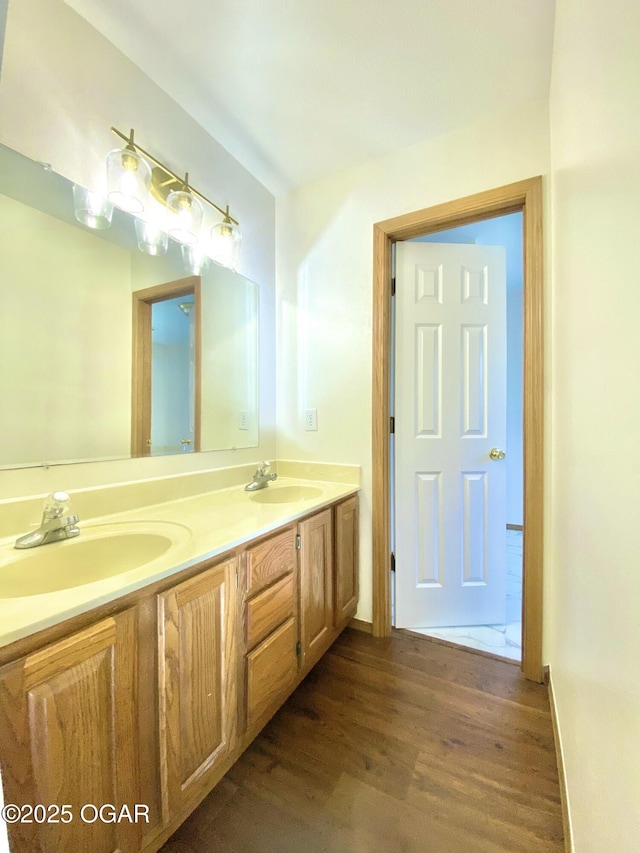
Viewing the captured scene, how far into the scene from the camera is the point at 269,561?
3.59 feet

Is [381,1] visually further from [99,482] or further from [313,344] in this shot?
[99,482]

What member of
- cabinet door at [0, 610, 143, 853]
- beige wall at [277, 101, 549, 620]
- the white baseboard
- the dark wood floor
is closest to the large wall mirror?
beige wall at [277, 101, 549, 620]

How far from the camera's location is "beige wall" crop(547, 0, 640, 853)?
0.47 metres

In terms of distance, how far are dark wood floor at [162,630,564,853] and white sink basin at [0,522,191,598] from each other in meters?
0.74

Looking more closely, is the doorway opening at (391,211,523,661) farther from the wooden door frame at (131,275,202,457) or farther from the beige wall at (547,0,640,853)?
the wooden door frame at (131,275,202,457)

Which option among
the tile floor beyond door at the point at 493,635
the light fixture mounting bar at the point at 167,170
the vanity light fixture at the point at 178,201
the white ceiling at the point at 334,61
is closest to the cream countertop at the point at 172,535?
the tile floor beyond door at the point at 493,635

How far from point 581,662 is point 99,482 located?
1491mm

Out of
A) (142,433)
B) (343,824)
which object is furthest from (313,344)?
(343,824)

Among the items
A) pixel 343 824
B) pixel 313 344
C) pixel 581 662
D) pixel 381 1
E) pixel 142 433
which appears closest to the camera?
pixel 581 662

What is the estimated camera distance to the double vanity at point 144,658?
1.86 ft

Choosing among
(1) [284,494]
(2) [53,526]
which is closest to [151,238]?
(2) [53,526]

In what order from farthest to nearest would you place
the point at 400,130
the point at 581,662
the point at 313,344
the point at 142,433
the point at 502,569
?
the point at 313,344 → the point at 502,569 → the point at 400,130 → the point at 142,433 → the point at 581,662

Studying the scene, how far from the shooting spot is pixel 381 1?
106 centimetres

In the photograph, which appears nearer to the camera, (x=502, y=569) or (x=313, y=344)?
(x=502, y=569)
